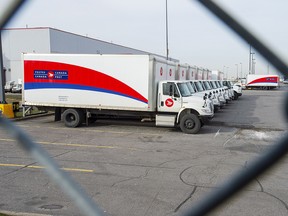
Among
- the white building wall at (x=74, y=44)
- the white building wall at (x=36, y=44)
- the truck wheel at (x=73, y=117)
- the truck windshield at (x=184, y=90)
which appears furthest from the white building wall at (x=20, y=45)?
the truck windshield at (x=184, y=90)

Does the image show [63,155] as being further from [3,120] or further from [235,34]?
[235,34]

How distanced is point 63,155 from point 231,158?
15.1ft

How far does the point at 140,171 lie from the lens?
7387 millimetres

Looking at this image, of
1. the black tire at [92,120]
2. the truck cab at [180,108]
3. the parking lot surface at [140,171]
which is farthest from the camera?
the black tire at [92,120]

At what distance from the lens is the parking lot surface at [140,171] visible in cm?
527

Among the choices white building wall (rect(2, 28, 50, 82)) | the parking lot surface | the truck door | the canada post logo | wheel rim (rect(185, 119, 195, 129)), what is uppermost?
white building wall (rect(2, 28, 50, 82))

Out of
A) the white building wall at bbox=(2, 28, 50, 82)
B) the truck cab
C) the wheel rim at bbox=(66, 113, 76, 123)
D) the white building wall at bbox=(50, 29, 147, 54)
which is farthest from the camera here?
the white building wall at bbox=(50, 29, 147, 54)

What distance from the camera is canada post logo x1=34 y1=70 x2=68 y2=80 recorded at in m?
15.0

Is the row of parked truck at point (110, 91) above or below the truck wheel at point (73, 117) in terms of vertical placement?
above

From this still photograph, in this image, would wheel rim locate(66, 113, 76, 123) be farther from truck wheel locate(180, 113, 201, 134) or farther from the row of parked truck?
truck wheel locate(180, 113, 201, 134)

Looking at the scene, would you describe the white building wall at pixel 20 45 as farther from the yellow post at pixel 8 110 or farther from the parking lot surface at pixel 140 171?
the parking lot surface at pixel 140 171

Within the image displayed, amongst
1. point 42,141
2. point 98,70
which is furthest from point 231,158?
point 98,70

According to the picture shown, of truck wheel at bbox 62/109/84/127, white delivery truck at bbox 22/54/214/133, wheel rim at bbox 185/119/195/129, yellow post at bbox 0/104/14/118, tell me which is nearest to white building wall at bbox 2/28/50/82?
yellow post at bbox 0/104/14/118

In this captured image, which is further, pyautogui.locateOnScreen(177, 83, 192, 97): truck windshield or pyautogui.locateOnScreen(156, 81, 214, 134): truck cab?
Result: pyautogui.locateOnScreen(177, 83, 192, 97): truck windshield
